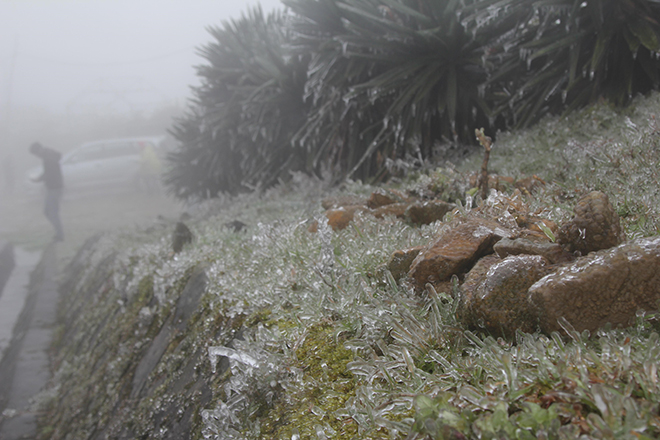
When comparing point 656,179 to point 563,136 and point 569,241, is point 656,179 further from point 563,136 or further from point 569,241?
point 563,136

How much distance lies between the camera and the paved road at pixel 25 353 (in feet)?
12.3

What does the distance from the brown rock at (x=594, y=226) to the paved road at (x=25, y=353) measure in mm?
4175

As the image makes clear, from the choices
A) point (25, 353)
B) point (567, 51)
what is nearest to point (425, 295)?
point (567, 51)

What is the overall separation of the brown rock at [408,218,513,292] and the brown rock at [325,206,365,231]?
0.95m

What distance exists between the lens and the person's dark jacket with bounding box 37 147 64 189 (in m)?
12.0

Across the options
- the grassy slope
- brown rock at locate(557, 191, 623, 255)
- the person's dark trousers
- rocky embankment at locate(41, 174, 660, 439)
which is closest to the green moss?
the grassy slope

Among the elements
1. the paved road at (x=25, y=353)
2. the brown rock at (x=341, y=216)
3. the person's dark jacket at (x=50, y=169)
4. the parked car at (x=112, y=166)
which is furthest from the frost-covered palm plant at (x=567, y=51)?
the parked car at (x=112, y=166)

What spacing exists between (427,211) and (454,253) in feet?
2.52

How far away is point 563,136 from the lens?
10.1ft

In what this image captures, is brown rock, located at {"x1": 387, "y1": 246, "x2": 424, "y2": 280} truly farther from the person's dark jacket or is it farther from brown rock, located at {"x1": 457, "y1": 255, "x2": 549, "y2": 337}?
the person's dark jacket

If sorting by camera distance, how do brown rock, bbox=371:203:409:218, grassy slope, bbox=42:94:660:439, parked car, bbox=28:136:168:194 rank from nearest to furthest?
1. grassy slope, bbox=42:94:660:439
2. brown rock, bbox=371:203:409:218
3. parked car, bbox=28:136:168:194

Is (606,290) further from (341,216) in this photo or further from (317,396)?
(341,216)

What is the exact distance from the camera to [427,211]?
2.13m

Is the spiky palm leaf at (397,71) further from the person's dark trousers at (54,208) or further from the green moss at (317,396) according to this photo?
the person's dark trousers at (54,208)
